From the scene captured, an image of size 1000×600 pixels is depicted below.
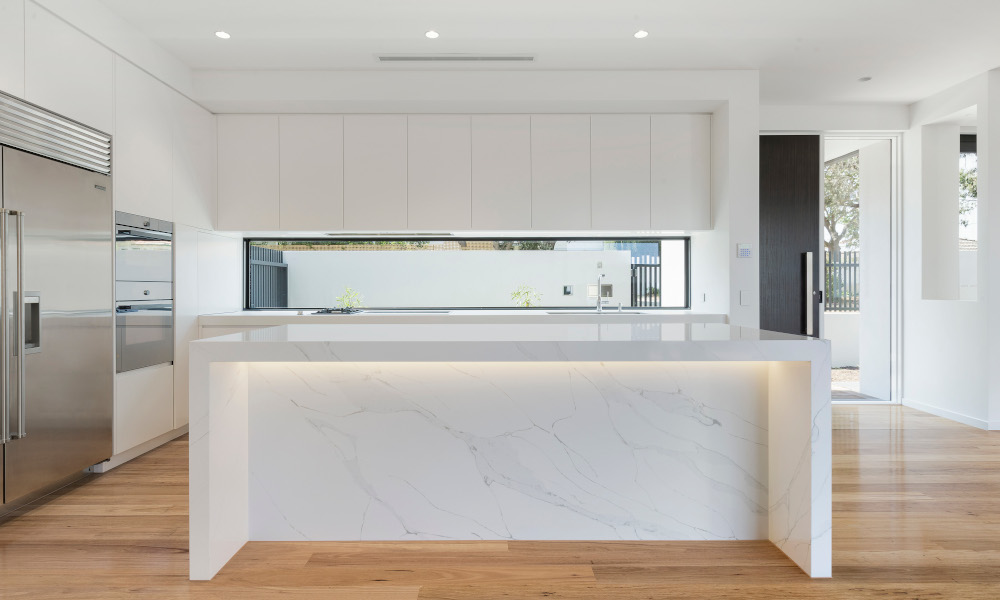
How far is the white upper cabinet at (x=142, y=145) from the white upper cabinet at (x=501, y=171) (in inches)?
81.4

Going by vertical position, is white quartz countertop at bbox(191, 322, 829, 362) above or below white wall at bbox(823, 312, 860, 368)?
above

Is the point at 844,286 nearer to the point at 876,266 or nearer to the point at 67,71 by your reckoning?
the point at 876,266

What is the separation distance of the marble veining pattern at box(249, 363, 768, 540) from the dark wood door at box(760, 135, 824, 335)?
3005mm

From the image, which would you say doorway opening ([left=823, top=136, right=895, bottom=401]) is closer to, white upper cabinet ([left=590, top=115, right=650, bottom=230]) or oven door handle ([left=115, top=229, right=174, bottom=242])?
white upper cabinet ([left=590, top=115, right=650, bottom=230])

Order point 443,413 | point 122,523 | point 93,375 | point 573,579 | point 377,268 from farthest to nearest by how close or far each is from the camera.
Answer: point 377,268 < point 93,375 < point 122,523 < point 443,413 < point 573,579

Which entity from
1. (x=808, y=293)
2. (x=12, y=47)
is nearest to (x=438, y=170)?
(x=12, y=47)

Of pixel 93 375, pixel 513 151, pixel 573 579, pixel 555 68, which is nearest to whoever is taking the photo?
pixel 573 579

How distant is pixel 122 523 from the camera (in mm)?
2482

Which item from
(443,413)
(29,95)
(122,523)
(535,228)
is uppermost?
(29,95)

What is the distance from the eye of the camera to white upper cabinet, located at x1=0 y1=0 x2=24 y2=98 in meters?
2.52

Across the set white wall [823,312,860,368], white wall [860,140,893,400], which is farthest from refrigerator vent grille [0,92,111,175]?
white wall [823,312,860,368]

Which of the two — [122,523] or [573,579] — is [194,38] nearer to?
[122,523]

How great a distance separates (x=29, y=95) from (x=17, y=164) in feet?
1.23

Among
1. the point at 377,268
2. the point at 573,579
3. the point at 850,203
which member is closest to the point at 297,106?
the point at 377,268
